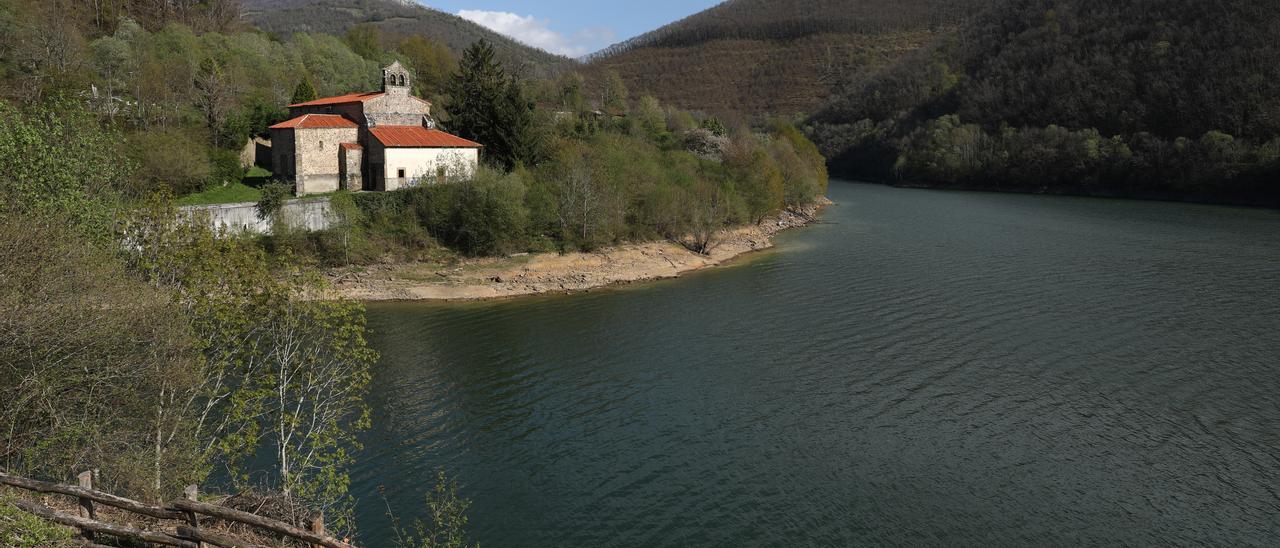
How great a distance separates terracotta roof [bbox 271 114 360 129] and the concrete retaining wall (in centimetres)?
453

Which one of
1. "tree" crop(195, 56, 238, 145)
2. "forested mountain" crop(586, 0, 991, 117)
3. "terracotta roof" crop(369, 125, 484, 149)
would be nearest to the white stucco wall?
"terracotta roof" crop(369, 125, 484, 149)

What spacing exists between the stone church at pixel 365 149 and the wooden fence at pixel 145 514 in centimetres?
3413

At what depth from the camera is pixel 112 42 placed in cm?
5022

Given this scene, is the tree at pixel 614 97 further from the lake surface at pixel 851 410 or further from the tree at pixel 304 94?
the lake surface at pixel 851 410

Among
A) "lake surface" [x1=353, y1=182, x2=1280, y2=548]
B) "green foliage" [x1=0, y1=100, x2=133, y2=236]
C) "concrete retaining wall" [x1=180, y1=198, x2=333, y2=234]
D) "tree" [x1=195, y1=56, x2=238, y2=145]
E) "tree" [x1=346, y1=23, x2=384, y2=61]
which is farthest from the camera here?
"tree" [x1=346, y1=23, x2=384, y2=61]

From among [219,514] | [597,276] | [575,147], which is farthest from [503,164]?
[219,514]

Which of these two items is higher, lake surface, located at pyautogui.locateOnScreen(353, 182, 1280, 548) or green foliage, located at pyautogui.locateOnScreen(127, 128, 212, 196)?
green foliage, located at pyautogui.locateOnScreen(127, 128, 212, 196)

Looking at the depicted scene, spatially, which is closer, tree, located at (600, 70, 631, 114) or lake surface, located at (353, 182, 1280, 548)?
lake surface, located at (353, 182, 1280, 548)

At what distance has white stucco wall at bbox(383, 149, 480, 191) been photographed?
139 feet

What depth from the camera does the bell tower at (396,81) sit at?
44.8 m

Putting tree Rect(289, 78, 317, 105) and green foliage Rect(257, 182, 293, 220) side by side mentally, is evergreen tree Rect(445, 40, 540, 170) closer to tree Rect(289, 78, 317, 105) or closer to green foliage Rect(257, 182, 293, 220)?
tree Rect(289, 78, 317, 105)

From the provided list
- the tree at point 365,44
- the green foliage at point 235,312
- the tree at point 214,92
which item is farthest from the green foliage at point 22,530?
the tree at point 365,44

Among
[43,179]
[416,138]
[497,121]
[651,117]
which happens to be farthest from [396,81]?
[651,117]

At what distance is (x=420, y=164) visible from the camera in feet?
142
